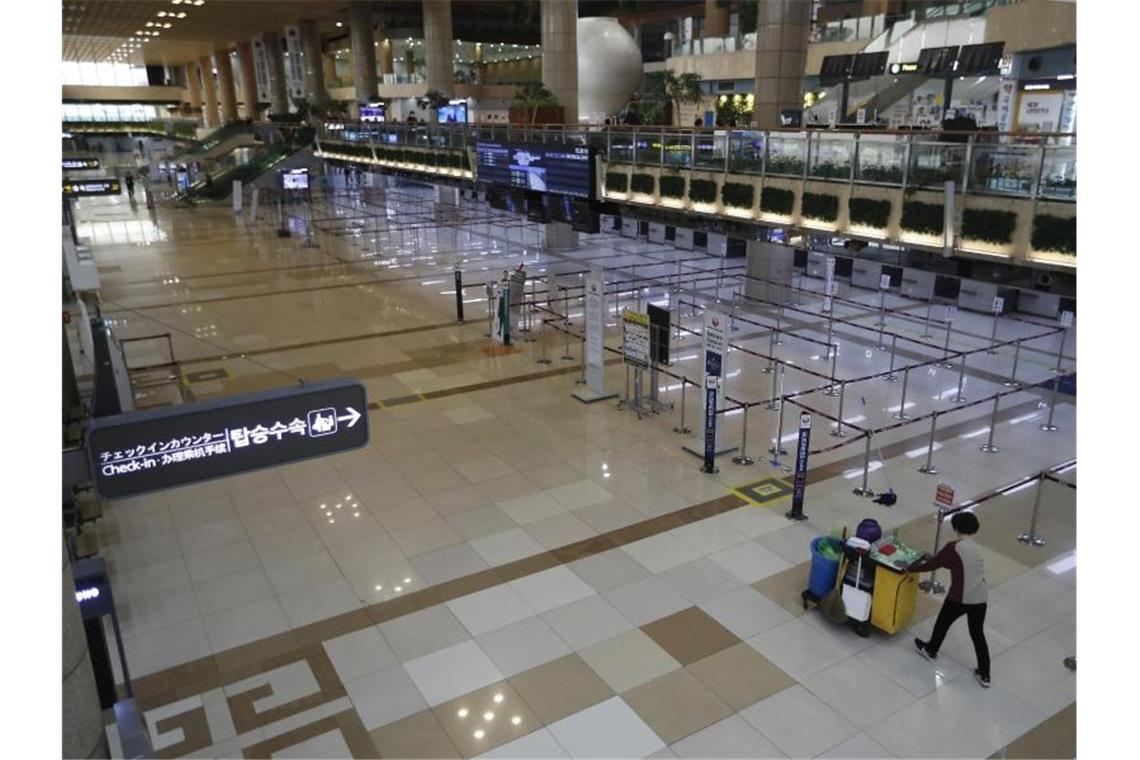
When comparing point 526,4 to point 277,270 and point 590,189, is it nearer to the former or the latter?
point 277,270

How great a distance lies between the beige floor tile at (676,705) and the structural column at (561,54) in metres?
23.1

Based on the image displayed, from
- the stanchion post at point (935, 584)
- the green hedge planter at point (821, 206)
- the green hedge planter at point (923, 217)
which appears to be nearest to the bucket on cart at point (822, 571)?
the stanchion post at point (935, 584)

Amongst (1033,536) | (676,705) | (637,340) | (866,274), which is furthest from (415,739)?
(866,274)

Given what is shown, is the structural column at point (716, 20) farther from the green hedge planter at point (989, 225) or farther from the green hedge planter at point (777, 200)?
the green hedge planter at point (989, 225)

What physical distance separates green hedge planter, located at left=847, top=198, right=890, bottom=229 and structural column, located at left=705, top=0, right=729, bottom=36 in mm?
32623

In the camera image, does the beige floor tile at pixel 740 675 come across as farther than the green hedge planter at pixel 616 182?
No

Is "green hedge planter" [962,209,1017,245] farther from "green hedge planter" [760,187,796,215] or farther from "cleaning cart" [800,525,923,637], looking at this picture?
"cleaning cart" [800,525,923,637]

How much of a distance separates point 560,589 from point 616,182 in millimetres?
12660

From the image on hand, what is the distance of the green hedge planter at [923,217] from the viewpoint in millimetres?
12203

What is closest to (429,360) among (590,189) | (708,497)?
(590,189)

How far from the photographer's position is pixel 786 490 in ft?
33.7

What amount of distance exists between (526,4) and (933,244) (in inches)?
1736

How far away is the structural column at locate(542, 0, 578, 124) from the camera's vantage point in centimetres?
2702

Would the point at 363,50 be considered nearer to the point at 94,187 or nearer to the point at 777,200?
the point at 94,187
